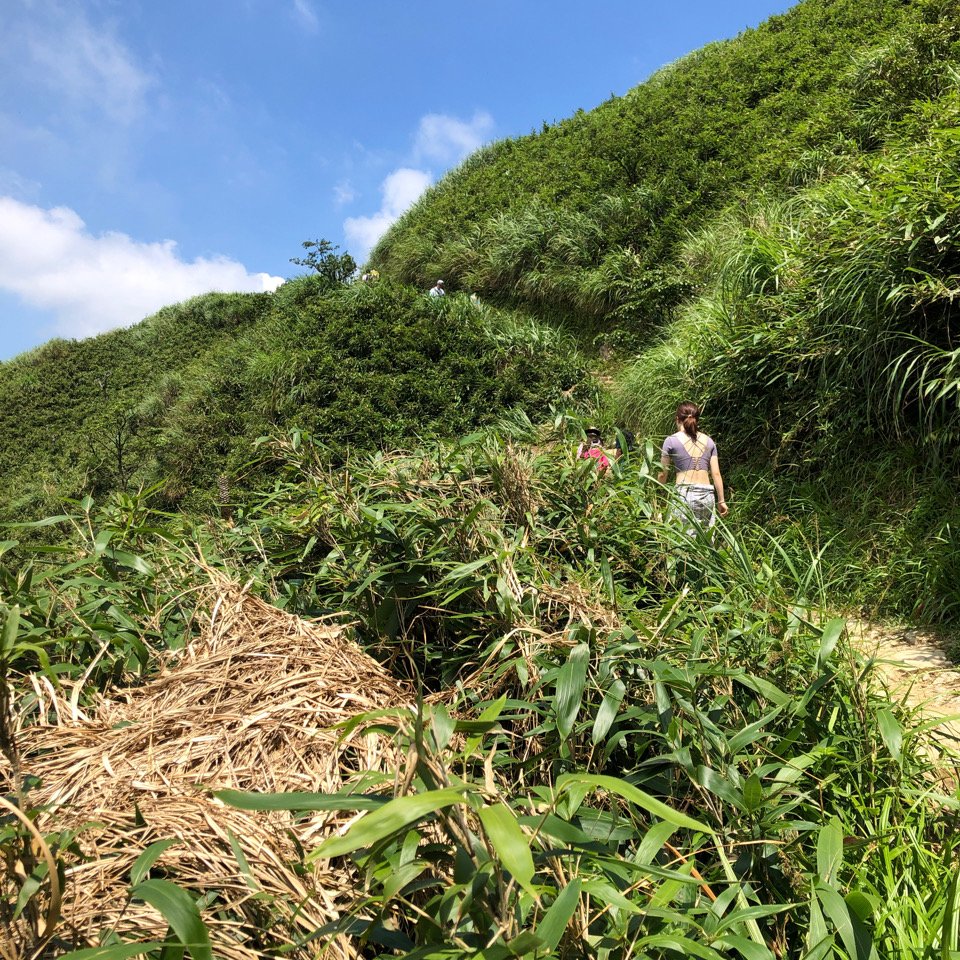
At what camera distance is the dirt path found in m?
2.92

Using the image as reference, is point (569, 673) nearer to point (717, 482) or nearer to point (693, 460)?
point (693, 460)

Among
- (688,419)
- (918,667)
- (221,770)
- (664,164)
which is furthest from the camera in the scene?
(664,164)

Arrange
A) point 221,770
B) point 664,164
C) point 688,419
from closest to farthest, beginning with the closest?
point 221,770
point 688,419
point 664,164

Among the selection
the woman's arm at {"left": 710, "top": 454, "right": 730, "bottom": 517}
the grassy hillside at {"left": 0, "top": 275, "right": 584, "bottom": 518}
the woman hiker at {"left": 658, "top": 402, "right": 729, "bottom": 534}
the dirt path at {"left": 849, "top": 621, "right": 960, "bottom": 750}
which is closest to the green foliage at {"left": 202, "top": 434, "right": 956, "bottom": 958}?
the dirt path at {"left": 849, "top": 621, "right": 960, "bottom": 750}

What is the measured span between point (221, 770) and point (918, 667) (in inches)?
132

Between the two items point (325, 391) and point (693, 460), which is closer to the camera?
point (693, 460)

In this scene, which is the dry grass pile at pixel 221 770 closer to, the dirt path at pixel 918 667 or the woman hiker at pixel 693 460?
the dirt path at pixel 918 667

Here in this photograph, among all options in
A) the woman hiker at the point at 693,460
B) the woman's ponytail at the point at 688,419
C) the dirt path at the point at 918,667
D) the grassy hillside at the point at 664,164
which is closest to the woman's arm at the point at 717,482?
the woman hiker at the point at 693,460

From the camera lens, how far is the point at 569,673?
172 cm

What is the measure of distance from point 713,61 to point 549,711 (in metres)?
17.9

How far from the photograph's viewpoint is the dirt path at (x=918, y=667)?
292 centimetres

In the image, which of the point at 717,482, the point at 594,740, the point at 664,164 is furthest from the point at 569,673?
the point at 664,164

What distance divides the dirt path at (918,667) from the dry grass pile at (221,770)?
221 cm

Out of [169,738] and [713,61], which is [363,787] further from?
[713,61]
